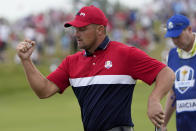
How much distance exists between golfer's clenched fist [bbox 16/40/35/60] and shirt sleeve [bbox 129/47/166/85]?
3.24 feet

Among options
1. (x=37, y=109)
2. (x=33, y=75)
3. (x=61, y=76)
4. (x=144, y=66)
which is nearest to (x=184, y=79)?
(x=144, y=66)

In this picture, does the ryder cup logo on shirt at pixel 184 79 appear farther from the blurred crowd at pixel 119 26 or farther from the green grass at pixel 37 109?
the blurred crowd at pixel 119 26

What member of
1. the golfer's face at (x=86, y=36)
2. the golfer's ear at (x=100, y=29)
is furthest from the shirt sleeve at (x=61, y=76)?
the golfer's ear at (x=100, y=29)

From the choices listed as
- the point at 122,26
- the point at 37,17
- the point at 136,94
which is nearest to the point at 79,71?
the point at 136,94

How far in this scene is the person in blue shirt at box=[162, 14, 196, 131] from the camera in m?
6.32

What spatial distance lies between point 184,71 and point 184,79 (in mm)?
100

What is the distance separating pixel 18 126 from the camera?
45.0ft

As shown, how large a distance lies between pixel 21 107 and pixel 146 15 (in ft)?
73.4

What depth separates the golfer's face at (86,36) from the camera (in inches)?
204

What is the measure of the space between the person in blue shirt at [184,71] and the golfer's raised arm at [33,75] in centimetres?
174

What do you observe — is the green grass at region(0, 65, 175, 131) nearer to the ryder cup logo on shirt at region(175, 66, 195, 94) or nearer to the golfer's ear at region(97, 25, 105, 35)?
the ryder cup logo on shirt at region(175, 66, 195, 94)

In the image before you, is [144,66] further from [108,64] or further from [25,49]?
[25,49]

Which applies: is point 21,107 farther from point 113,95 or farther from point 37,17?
point 37,17

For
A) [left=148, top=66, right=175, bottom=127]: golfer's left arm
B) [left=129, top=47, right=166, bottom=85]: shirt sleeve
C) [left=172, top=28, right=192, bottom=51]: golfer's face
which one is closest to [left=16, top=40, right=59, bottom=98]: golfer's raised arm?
[left=129, top=47, right=166, bottom=85]: shirt sleeve
